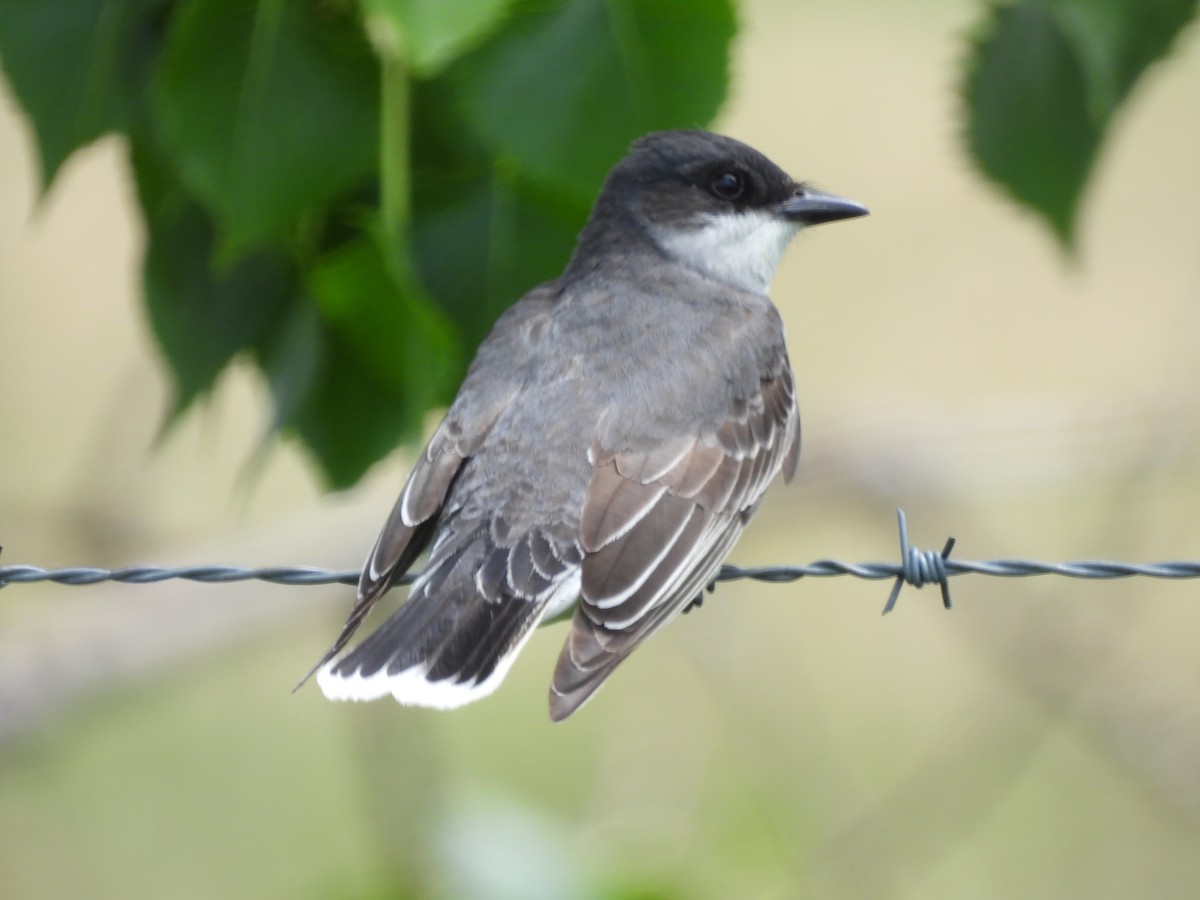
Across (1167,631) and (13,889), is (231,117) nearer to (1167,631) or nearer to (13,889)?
(13,889)

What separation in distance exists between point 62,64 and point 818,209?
2.44 meters

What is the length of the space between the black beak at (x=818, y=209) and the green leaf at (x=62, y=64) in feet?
7.61

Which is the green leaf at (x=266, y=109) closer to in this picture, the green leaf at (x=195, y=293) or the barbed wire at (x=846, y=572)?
the green leaf at (x=195, y=293)

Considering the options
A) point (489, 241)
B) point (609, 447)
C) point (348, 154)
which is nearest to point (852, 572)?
point (609, 447)

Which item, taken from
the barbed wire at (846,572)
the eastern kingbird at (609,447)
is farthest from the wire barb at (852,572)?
the eastern kingbird at (609,447)

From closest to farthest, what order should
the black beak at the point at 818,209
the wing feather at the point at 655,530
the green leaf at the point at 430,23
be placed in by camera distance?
the green leaf at the point at 430,23 < the wing feather at the point at 655,530 < the black beak at the point at 818,209

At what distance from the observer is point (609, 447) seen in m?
3.33

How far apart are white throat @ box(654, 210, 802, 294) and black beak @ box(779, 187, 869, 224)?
4 cm

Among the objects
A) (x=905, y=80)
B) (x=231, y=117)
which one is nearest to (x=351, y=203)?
(x=231, y=117)

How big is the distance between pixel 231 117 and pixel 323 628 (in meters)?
4.76

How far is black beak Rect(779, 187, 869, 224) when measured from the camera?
4.05 metres

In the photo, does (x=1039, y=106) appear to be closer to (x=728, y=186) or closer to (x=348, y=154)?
(x=348, y=154)

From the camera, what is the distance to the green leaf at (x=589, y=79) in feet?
6.53

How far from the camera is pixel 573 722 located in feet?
24.9
